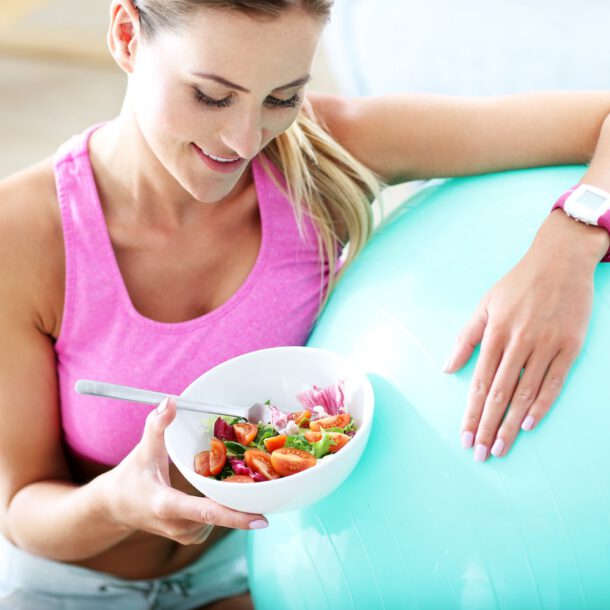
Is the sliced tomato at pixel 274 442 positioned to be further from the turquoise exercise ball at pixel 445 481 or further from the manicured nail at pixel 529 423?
the manicured nail at pixel 529 423

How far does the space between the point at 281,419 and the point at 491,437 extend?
235 mm

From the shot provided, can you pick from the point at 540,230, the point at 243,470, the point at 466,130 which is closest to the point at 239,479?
the point at 243,470

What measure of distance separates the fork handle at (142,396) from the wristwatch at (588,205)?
18.4 inches

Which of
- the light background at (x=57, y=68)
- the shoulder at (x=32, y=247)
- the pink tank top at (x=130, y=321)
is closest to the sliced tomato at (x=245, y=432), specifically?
the pink tank top at (x=130, y=321)

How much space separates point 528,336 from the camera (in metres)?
1.08

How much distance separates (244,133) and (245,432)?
0.34 m

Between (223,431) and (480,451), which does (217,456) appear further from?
(480,451)

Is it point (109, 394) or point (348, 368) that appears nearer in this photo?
point (109, 394)

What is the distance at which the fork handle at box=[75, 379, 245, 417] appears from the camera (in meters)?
0.97

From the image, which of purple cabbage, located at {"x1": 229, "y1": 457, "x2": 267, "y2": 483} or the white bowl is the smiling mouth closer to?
the white bowl

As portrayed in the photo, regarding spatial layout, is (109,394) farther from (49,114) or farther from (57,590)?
(49,114)

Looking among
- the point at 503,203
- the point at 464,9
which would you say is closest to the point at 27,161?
the point at 464,9

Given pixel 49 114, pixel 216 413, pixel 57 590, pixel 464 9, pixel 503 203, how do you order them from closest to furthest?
1. pixel 216 413
2. pixel 503 203
3. pixel 57 590
4. pixel 464 9
5. pixel 49 114

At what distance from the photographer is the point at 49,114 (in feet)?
11.5
